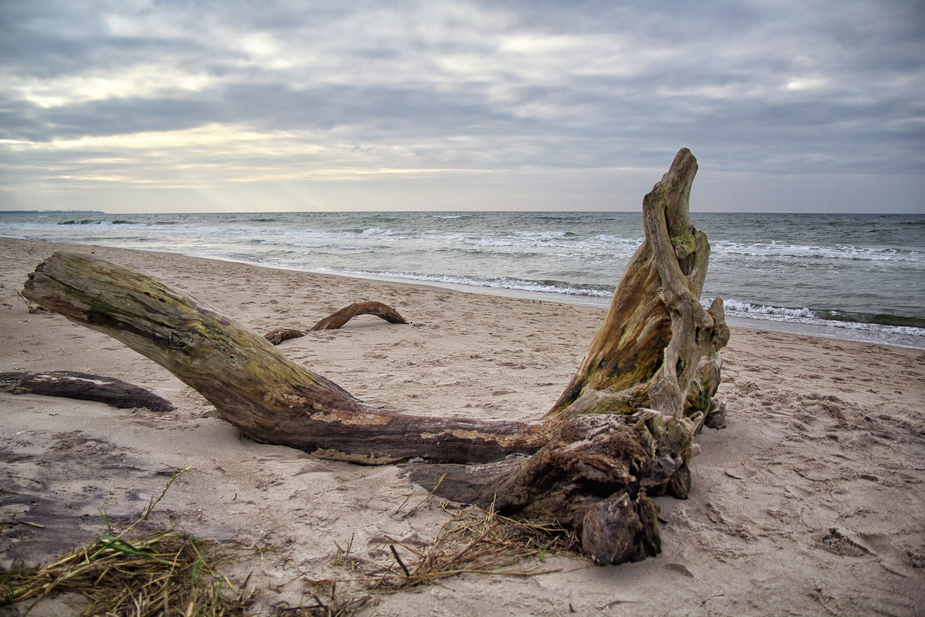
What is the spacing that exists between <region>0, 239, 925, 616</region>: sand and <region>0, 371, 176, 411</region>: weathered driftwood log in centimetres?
9

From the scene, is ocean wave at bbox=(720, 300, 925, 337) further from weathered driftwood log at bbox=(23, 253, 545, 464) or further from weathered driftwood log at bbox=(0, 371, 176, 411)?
weathered driftwood log at bbox=(0, 371, 176, 411)

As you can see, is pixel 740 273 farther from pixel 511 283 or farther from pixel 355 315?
pixel 355 315

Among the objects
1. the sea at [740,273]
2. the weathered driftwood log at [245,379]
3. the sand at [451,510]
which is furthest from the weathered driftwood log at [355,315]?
the sea at [740,273]

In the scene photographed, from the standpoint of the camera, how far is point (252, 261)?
675 inches

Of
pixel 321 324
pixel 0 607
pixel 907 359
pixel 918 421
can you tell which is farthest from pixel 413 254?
pixel 0 607

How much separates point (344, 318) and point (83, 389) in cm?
335

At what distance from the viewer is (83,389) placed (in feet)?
10.7

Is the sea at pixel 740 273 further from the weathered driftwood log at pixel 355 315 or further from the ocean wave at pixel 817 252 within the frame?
the weathered driftwood log at pixel 355 315

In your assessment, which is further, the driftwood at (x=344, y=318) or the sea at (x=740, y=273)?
the sea at (x=740, y=273)

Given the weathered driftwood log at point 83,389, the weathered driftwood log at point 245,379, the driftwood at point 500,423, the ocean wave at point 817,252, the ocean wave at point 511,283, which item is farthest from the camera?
the ocean wave at point 817,252

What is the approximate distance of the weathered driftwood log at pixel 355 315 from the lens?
6.34 metres

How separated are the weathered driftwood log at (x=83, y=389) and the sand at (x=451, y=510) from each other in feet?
0.31

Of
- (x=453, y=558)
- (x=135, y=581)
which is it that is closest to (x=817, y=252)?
(x=453, y=558)

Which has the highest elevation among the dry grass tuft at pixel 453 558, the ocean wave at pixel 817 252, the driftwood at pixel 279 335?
the ocean wave at pixel 817 252
